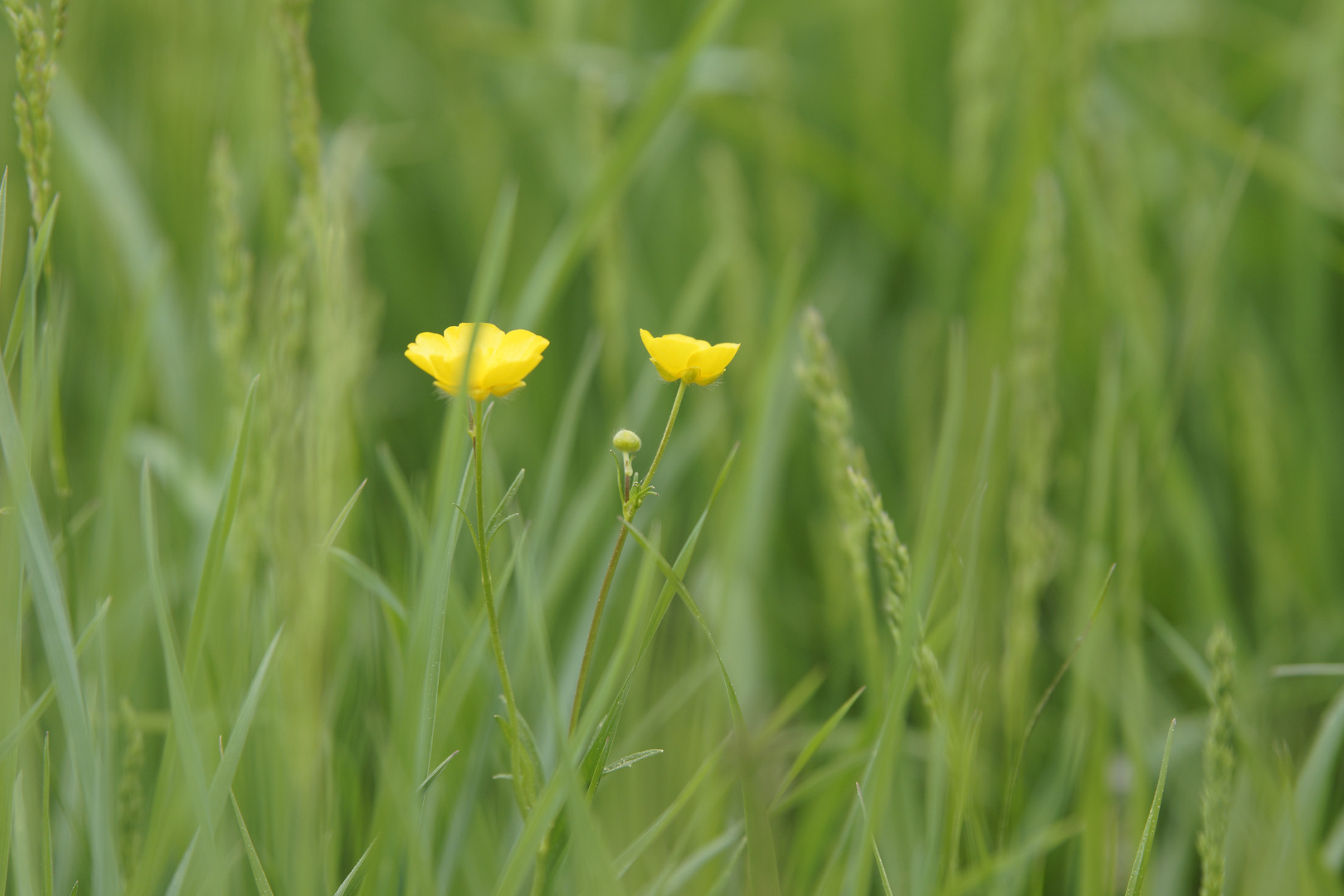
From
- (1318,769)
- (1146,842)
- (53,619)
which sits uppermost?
(53,619)

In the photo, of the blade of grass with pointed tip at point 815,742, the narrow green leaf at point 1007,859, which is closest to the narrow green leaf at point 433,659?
the blade of grass with pointed tip at point 815,742

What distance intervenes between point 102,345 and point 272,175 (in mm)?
358

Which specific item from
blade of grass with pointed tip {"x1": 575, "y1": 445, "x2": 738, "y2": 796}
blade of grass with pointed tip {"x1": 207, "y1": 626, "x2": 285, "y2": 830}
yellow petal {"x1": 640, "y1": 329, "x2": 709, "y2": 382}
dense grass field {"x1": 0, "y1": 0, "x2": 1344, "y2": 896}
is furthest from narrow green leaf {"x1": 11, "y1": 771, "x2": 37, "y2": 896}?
yellow petal {"x1": 640, "y1": 329, "x2": 709, "y2": 382}

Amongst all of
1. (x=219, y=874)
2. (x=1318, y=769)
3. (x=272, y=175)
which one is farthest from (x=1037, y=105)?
(x=219, y=874)

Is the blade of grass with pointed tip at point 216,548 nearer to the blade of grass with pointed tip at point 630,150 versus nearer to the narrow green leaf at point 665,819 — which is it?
the narrow green leaf at point 665,819

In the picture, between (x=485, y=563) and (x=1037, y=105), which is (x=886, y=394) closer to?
(x=1037, y=105)

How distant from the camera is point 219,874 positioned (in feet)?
1.70

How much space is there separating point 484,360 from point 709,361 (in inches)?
4.9

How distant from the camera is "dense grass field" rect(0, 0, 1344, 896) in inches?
24.7

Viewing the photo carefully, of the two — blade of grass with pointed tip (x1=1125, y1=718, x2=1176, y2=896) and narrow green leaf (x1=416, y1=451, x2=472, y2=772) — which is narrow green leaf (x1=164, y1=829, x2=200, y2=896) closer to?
narrow green leaf (x1=416, y1=451, x2=472, y2=772)

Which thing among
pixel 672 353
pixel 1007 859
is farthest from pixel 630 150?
pixel 1007 859

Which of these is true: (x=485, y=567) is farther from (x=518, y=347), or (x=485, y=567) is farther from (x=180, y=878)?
(x=180, y=878)

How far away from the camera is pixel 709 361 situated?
554 millimetres

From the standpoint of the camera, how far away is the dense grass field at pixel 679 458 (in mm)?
627
